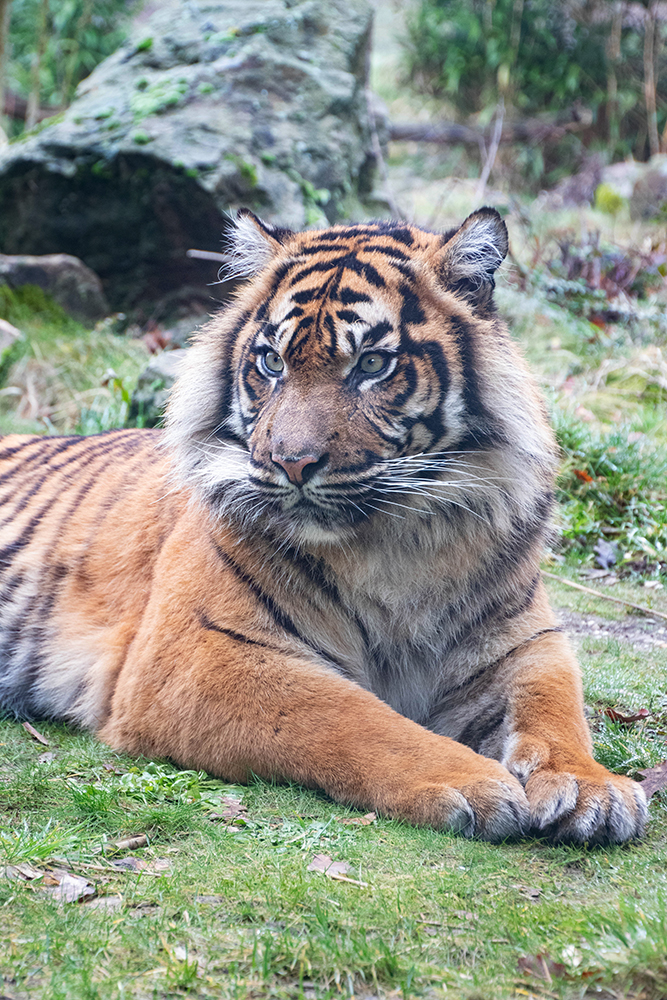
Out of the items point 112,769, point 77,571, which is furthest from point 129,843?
point 77,571

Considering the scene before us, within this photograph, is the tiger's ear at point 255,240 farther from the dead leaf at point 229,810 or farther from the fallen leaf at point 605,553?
the fallen leaf at point 605,553

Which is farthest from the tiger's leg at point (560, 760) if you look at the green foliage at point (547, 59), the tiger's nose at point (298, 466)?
the green foliage at point (547, 59)

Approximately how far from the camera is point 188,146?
7.54 metres

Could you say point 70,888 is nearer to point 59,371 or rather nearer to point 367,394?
point 367,394

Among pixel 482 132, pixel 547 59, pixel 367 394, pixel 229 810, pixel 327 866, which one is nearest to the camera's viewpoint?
pixel 327 866

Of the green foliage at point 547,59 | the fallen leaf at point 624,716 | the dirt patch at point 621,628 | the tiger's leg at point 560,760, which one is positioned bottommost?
the dirt patch at point 621,628

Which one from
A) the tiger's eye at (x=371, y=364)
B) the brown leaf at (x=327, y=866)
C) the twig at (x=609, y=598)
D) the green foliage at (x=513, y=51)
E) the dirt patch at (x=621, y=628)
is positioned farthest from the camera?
the green foliage at (x=513, y=51)

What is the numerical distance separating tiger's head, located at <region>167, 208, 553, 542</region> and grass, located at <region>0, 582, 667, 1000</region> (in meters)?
0.85

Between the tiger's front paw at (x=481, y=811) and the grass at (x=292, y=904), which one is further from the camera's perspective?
the tiger's front paw at (x=481, y=811)

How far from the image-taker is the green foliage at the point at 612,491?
5270 millimetres

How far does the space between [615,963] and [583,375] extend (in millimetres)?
6139

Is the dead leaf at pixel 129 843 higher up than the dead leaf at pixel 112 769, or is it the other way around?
the dead leaf at pixel 129 843

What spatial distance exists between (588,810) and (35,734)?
1912 millimetres

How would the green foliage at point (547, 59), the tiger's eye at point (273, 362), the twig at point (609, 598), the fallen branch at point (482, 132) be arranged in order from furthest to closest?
the green foliage at point (547, 59), the fallen branch at point (482, 132), the twig at point (609, 598), the tiger's eye at point (273, 362)
